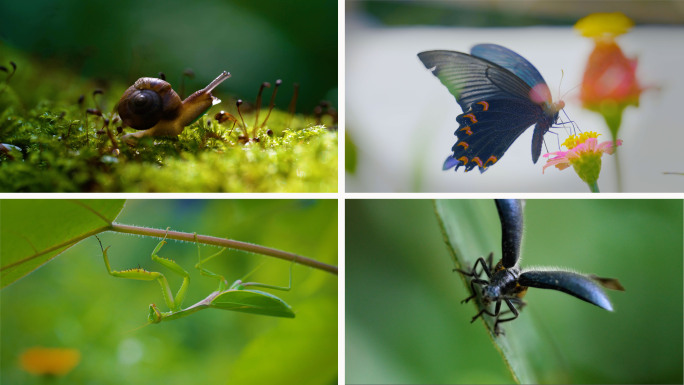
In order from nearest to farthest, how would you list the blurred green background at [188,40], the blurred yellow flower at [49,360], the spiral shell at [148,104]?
the spiral shell at [148,104]
the blurred green background at [188,40]
the blurred yellow flower at [49,360]

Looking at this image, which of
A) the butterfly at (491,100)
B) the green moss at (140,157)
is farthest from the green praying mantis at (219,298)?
the butterfly at (491,100)

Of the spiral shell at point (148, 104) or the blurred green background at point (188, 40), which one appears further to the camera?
the blurred green background at point (188, 40)

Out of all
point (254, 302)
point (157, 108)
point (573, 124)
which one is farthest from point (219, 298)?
point (573, 124)

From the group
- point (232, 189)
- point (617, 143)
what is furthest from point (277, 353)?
point (617, 143)

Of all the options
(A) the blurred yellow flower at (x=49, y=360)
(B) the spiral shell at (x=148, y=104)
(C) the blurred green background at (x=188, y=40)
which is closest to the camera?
(B) the spiral shell at (x=148, y=104)

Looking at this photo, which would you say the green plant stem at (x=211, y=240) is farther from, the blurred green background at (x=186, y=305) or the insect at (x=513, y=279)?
the insect at (x=513, y=279)

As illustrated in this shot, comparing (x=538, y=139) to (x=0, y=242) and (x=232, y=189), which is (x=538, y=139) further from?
(x=0, y=242)
